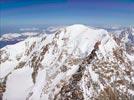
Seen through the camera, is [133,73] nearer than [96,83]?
No

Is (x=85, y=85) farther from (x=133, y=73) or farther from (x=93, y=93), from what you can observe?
(x=133, y=73)

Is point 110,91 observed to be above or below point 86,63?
below

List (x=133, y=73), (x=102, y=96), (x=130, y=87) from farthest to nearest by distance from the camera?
(x=133, y=73)
(x=130, y=87)
(x=102, y=96)

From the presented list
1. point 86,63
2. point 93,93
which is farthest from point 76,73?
point 93,93

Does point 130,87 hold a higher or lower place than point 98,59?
lower

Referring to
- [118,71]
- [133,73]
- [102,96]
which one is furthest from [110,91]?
[133,73]

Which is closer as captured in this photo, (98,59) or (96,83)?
(96,83)

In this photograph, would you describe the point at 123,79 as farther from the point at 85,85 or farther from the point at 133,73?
the point at 85,85

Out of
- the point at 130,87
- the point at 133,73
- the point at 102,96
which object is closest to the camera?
the point at 102,96
